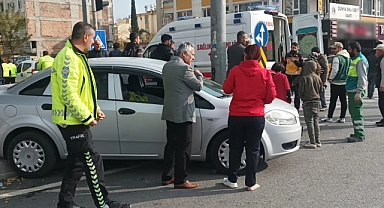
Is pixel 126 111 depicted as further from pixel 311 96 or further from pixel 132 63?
pixel 311 96

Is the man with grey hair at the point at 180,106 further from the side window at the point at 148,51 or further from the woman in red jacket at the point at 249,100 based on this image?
the side window at the point at 148,51

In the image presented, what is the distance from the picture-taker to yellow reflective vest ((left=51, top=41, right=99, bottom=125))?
389 centimetres

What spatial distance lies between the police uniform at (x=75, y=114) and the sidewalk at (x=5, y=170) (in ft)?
6.83

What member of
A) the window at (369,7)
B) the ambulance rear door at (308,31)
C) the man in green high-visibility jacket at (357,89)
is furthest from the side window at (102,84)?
the window at (369,7)

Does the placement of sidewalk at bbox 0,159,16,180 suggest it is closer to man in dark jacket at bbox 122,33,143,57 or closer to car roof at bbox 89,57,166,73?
car roof at bbox 89,57,166,73

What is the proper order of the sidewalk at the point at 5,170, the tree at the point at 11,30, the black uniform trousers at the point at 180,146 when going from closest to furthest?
the black uniform trousers at the point at 180,146
the sidewalk at the point at 5,170
the tree at the point at 11,30

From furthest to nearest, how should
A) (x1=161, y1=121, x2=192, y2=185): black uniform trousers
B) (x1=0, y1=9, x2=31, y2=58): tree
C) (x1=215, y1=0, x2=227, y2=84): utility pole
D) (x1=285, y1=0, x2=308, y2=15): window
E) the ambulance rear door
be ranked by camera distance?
(x1=0, y1=9, x2=31, y2=58): tree
(x1=285, y1=0, x2=308, y2=15): window
the ambulance rear door
(x1=215, y1=0, x2=227, y2=84): utility pole
(x1=161, y1=121, x2=192, y2=185): black uniform trousers

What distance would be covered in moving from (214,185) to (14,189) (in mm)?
2635

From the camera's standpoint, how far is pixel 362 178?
5.48 metres

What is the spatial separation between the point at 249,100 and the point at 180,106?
2.72ft

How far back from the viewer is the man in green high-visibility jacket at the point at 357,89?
7633mm

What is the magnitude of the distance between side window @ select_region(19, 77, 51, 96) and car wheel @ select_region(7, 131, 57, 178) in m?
0.56

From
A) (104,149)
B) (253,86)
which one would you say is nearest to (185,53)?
(253,86)

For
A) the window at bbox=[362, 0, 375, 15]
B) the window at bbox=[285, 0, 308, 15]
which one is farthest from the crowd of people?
the window at bbox=[362, 0, 375, 15]
